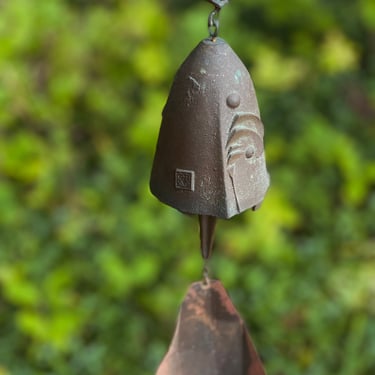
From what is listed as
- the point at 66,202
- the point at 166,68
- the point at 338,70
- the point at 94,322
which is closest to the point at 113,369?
the point at 94,322

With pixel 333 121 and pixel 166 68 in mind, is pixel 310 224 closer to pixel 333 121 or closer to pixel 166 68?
pixel 333 121

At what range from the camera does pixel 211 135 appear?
2.81ft

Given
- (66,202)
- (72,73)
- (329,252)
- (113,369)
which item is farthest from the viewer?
→ (72,73)

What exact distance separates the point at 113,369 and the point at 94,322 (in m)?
0.17

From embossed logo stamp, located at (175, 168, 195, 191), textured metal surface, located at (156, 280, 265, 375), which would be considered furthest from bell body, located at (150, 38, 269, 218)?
textured metal surface, located at (156, 280, 265, 375)

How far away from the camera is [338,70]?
2.75 m

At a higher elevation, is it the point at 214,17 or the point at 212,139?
the point at 214,17

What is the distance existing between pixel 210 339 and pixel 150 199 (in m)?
1.21

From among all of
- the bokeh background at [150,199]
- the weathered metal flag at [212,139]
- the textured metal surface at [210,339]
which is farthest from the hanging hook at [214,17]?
the bokeh background at [150,199]

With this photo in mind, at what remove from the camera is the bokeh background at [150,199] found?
200 cm

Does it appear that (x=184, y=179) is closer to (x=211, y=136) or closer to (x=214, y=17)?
(x=211, y=136)

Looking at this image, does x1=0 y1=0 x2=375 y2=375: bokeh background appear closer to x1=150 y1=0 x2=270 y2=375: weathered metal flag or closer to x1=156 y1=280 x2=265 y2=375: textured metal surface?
x1=156 y1=280 x2=265 y2=375: textured metal surface

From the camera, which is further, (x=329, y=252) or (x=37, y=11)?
(x=37, y=11)

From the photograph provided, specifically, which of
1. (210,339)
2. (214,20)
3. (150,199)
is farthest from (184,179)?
(150,199)
